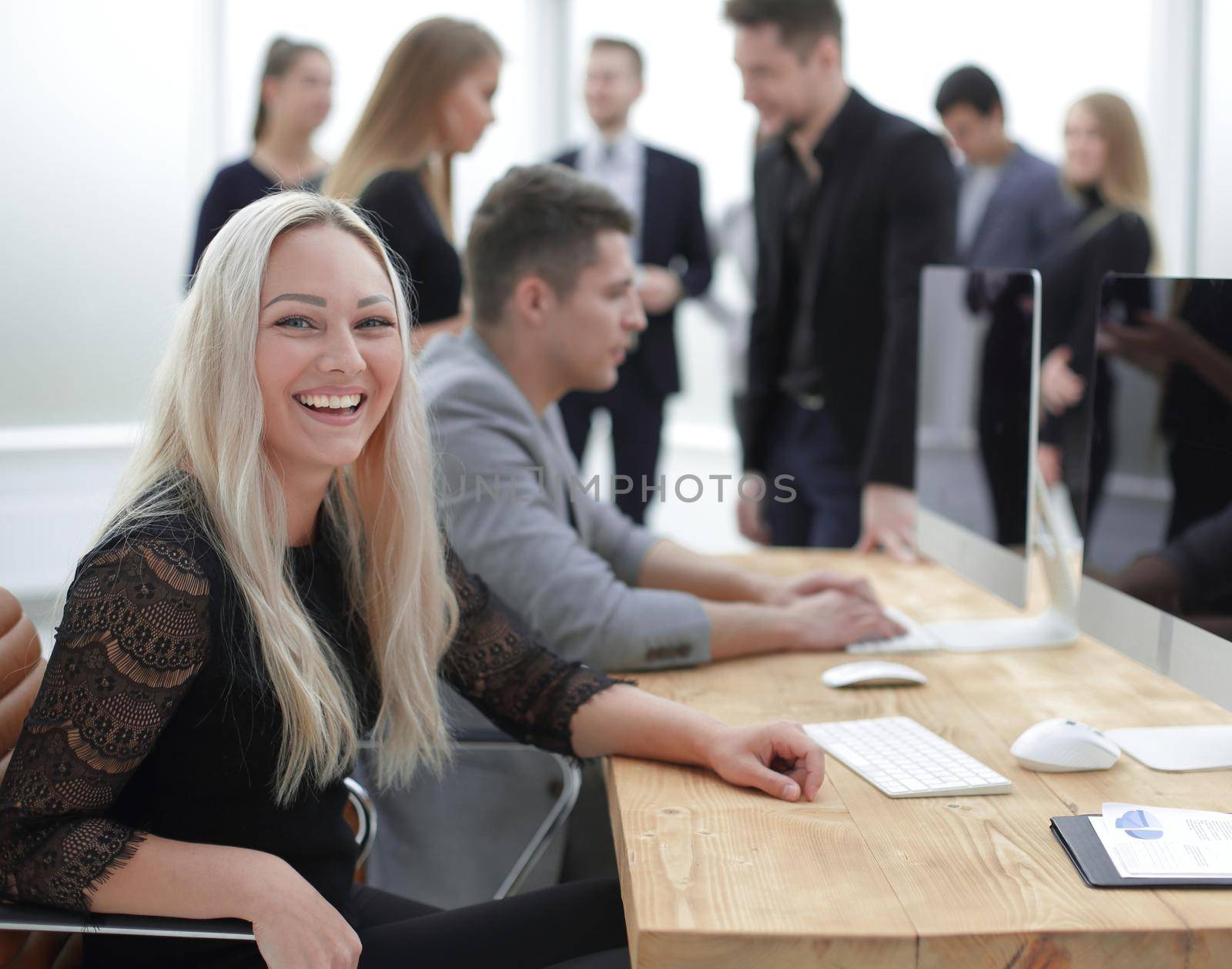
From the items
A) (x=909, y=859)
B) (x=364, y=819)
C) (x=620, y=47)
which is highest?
(x=620, y=47)

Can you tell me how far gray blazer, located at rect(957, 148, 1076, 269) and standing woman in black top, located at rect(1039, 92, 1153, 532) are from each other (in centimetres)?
12

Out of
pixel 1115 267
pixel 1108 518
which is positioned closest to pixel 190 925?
pixel 1108 518

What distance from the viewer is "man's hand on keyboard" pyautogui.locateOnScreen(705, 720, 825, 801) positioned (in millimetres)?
1217

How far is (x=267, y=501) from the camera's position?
122 centimetres

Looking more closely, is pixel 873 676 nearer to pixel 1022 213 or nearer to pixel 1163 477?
pixel 1163 477

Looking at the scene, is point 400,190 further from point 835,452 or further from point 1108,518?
point 1108,518

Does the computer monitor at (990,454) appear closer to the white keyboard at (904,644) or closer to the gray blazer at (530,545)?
the white keyboard at (904,644)

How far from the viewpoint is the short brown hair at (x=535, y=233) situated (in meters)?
1.97

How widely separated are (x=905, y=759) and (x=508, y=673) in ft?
1.55

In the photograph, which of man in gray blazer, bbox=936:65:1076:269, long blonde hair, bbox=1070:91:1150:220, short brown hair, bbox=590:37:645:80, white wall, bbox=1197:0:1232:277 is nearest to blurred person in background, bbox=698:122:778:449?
short brown hair, bbox=590:37:645:80

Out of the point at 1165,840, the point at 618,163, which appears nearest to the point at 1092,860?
the point at 1165,840

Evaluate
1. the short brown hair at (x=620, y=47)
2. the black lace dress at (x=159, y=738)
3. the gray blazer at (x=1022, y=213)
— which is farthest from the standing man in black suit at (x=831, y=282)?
the short brown hair at (x=620, y=47)

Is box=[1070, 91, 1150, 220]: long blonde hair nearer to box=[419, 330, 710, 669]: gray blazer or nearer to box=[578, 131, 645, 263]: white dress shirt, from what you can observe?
box=[578, 131, 645, 263]: white dress shirt

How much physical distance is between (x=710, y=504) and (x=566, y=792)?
4270mm
